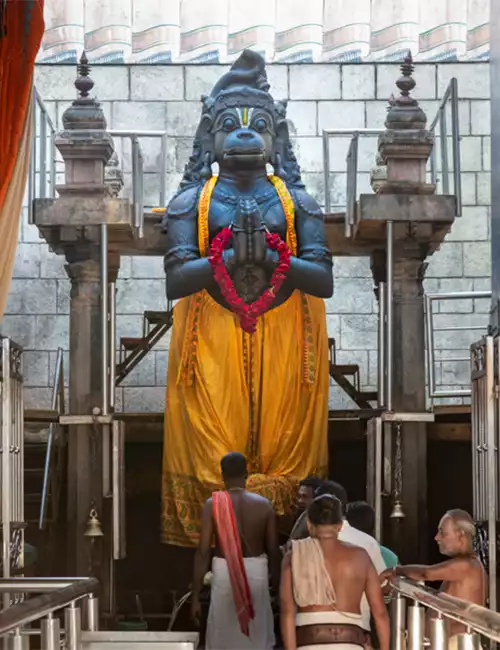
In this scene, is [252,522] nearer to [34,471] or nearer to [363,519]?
[363,519]

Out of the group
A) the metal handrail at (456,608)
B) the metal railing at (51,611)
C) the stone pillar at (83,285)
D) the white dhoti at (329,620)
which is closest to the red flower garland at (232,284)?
the stone pillar at (83,285)

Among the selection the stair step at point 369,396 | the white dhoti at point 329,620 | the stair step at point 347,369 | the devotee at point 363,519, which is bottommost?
the white dhoti at point 329,620

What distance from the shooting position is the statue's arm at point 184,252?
37.4ft

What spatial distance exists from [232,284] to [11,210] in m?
3.62

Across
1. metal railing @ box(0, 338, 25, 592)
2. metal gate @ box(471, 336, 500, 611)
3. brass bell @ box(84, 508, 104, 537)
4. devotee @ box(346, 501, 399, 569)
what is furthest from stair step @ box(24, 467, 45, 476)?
devotee @ box(346, 501, 399, 569)

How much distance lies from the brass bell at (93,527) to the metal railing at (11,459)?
1.54 metres

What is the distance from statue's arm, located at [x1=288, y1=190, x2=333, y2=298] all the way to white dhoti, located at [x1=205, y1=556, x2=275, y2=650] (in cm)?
282

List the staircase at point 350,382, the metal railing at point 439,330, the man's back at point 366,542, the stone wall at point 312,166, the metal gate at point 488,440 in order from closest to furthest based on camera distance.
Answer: the man's back at point 366,542, the metal gate at point 488,440, the metal railing at point 439,330, the staircase at point 350,382, the stone wall at point 312,166

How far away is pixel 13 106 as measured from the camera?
8.09m

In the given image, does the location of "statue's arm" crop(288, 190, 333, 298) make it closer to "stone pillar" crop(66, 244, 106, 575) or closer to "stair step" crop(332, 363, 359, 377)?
"stone pillar" crop(66, 244, 106, 575)

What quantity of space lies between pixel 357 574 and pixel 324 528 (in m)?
0.28

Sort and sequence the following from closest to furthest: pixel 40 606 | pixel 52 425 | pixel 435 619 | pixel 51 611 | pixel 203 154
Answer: pixel 40 606 → pixel 51 611 → pixel 435 619 → pixel 203 154 → pixel 52 425

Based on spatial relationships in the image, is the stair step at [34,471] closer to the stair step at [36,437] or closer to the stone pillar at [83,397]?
the stair step at [36,437]


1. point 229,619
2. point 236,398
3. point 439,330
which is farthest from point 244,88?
point 229,619
